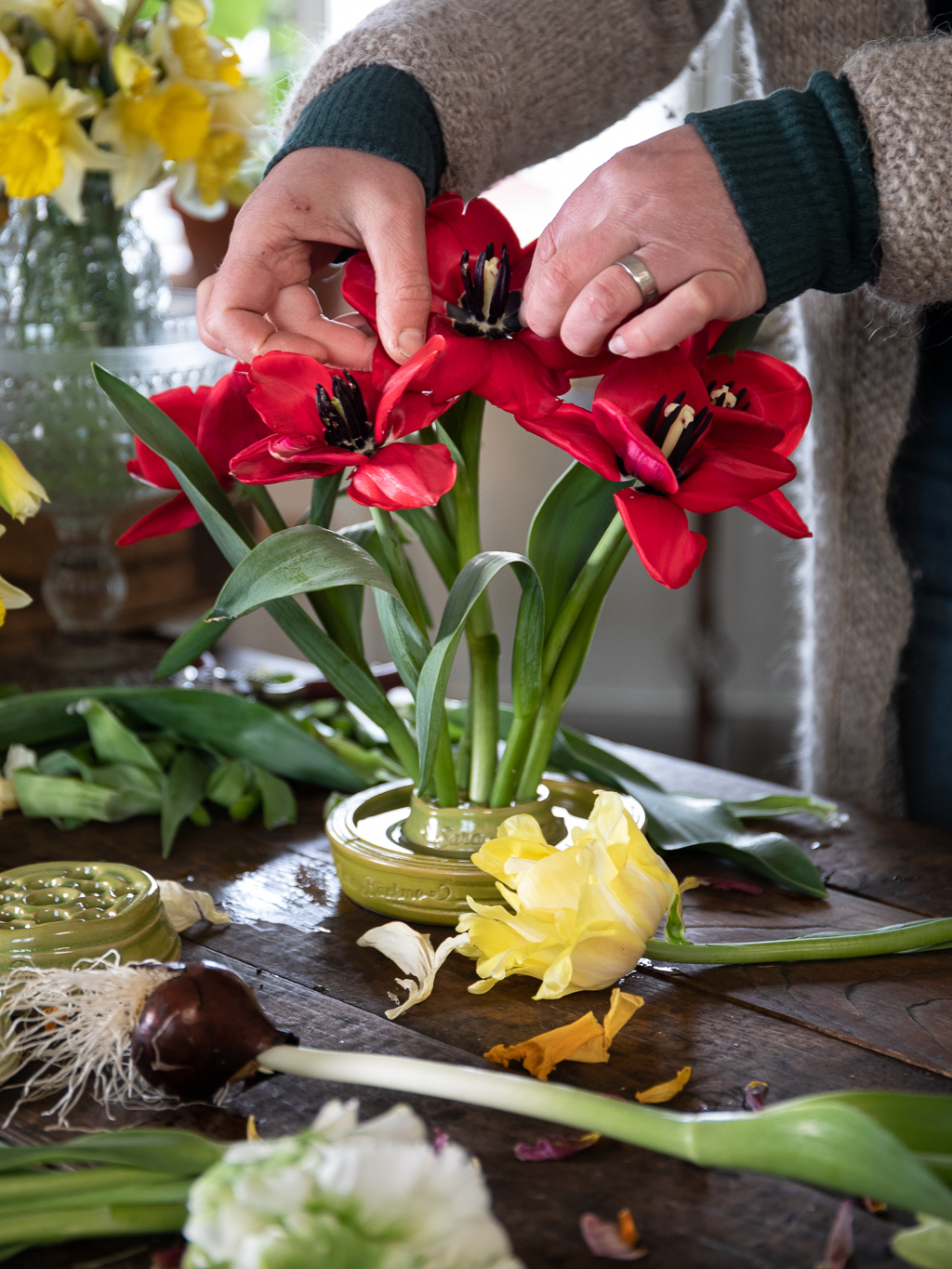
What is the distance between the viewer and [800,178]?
0.53 meters

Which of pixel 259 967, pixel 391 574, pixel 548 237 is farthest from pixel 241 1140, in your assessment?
pixel 548 237

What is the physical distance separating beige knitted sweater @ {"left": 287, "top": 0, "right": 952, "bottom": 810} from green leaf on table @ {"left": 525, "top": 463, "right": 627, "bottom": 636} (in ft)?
0.61

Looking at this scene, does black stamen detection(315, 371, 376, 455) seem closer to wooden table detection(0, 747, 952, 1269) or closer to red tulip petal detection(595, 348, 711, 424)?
red tulip petal detection(595, 348, 711, 424)

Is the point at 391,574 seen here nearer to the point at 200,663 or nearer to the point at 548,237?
the point at 548,237

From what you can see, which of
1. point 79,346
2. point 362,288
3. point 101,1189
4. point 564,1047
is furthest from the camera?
point 79,346

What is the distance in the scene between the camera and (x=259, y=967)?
0.52 metres

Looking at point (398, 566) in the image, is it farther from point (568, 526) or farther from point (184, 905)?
point (184, 905)

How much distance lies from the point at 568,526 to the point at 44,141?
1.86ft

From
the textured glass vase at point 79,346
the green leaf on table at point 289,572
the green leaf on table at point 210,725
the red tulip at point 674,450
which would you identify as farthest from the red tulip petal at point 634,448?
the textured glass vase at point 79,346

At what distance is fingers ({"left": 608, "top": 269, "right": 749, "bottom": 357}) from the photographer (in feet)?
1.57

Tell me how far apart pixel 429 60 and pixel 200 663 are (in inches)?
22.9

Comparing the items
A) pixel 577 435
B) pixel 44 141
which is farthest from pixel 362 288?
pixel 44 141

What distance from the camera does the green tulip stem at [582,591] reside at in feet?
1.76

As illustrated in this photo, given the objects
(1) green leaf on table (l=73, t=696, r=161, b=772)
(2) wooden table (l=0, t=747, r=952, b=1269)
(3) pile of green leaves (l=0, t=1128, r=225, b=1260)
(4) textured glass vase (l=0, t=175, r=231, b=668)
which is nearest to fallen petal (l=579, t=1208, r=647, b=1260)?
(2) wooden table (l=0, t=747, r=952, b=1269)
